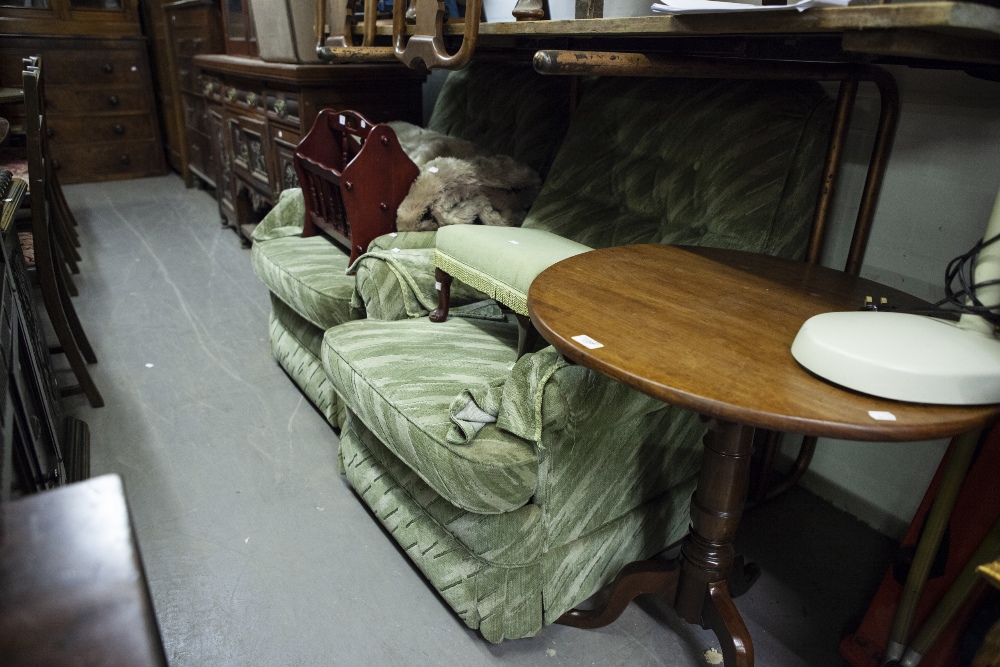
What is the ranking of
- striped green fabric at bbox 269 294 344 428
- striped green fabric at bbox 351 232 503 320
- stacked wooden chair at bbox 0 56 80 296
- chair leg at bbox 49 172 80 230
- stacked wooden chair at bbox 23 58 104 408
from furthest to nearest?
chair leg at bbox 49 172 80 230 < stacked wooden chair at bbox 0 56 80 296 < striped green fabric at bbox 269 294 344 428 < stacked wooden chair at bbox 23 58 104 408 < striped green fabric at bbox 351 232 503 320

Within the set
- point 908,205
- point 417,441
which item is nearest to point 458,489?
point 417,441

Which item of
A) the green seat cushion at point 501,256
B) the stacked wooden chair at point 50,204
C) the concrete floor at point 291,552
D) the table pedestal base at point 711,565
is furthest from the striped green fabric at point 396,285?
the stacked wooden chair at point 50,204

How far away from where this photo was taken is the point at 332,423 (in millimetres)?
1892

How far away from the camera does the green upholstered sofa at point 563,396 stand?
113 centimetres

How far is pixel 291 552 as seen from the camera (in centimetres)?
149

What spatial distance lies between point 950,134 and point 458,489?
1.15 meters

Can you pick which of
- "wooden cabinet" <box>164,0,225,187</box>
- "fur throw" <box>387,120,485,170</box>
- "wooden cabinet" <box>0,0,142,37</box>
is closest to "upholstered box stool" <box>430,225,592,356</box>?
"fur throw" <box>387,120,485,170</box>

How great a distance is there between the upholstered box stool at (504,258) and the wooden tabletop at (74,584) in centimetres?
93

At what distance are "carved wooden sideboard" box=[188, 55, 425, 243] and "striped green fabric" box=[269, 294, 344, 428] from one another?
720mm

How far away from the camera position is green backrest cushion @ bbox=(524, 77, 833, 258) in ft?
4.33

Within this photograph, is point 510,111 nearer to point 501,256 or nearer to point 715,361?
point 501,256

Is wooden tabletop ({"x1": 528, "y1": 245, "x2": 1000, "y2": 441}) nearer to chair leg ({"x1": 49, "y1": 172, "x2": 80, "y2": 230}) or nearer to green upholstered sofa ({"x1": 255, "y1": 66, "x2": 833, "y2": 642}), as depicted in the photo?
green upholstered sofa ({"x1": 255, "y1": 66, "x2": 833, "y2": 642})

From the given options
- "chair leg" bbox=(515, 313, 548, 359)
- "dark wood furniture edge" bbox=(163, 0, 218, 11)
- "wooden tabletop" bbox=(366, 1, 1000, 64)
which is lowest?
"chair leg" bbox=(515, 313, 548, 359)

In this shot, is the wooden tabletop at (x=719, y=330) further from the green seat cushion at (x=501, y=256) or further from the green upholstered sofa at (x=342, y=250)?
the green upholstered sofa at (x=342, y=250)
